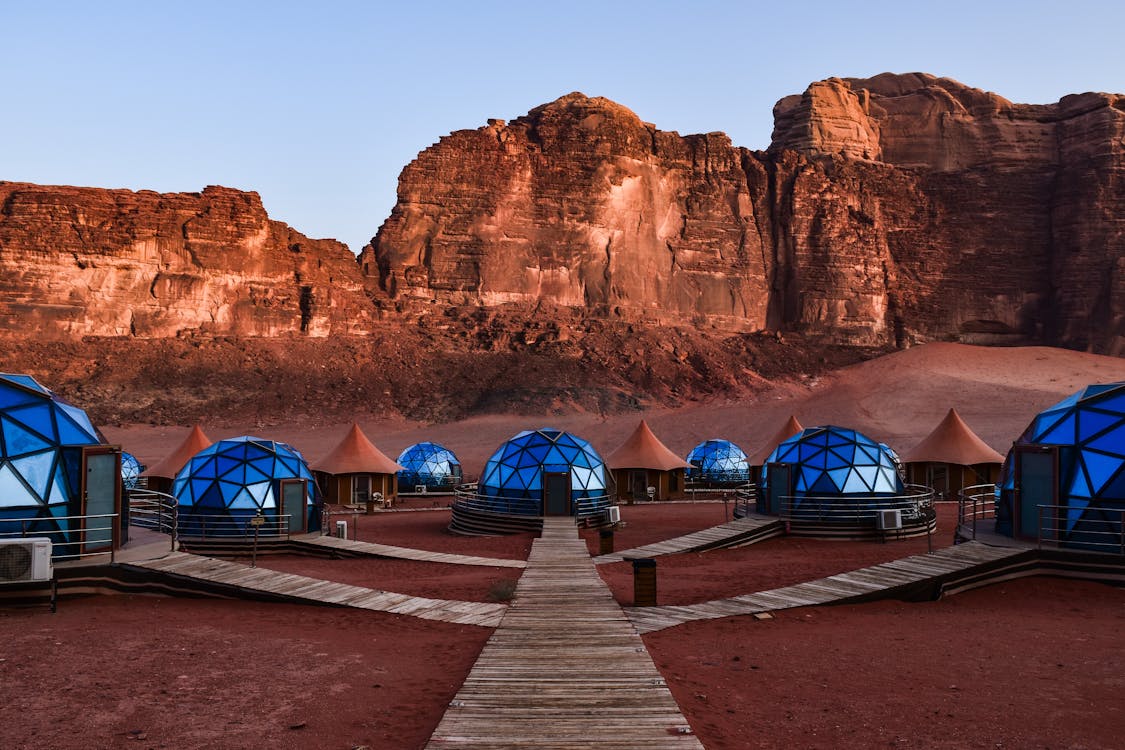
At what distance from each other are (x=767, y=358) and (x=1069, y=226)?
3818 cm

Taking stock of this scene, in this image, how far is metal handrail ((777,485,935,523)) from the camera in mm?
21312

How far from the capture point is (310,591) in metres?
13.1

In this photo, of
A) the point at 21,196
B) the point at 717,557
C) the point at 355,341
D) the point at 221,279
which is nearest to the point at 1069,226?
the point at 355,341

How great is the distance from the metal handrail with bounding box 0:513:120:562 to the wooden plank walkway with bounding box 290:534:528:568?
5903 millimetres

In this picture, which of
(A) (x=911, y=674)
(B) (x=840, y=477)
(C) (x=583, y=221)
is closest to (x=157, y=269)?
(C) (x=583, y=221)

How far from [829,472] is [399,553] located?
10930 millimetres

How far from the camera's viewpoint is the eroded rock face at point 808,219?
264ft

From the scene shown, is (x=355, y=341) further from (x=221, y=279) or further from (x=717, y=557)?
(x=717, y=557)

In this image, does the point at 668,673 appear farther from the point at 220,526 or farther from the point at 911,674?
the point at 220,526

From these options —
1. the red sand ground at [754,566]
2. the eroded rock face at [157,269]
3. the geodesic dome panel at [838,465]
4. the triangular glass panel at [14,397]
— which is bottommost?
the red sand ground at [754,566]

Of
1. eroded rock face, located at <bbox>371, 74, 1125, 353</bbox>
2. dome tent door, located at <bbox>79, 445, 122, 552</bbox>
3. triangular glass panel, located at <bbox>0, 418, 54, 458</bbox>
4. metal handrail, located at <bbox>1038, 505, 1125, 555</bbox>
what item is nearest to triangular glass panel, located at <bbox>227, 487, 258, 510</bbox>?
dome tent door, located at <bbox>79, 445, 122, 552</bbox>

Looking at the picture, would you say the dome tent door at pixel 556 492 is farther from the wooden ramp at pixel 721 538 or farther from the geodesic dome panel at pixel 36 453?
the geodesic dome panel at pixel 36 453

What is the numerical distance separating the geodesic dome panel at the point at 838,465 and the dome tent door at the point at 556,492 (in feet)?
17.7

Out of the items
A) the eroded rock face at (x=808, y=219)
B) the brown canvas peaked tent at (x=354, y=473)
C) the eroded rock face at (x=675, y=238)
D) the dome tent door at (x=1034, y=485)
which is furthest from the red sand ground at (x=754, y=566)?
the eroded rock face at (x=808, y=219)
